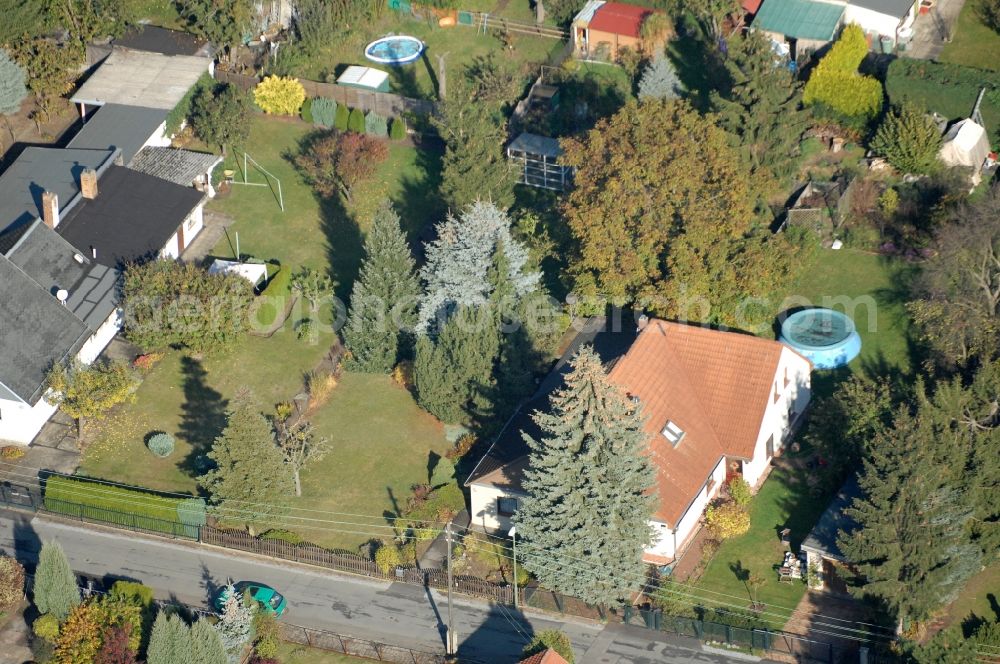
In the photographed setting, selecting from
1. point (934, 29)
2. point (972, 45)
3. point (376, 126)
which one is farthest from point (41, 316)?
point (972, 45)

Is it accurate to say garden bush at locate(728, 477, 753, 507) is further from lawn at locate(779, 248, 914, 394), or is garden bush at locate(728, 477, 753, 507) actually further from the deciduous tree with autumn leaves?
the deciduous tree with autumn leaves

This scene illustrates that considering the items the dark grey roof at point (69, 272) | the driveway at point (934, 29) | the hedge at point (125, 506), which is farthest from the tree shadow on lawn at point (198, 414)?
the driveway at point (934, 29)

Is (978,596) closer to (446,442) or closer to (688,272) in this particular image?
(688,272)

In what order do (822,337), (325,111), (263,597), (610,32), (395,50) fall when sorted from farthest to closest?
1. (395,50)
2. (610,32)
3. (325,111)
4. (822,337)
5. (263,597)

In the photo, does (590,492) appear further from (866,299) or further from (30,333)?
(30,333)

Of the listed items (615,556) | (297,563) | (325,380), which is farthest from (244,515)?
(615,556)

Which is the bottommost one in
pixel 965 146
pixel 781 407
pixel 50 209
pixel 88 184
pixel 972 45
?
pixel 781 407

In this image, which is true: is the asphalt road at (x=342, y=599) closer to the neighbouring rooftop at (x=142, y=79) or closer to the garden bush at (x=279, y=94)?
the neighbouring rooftop at (x=142, y=79)
